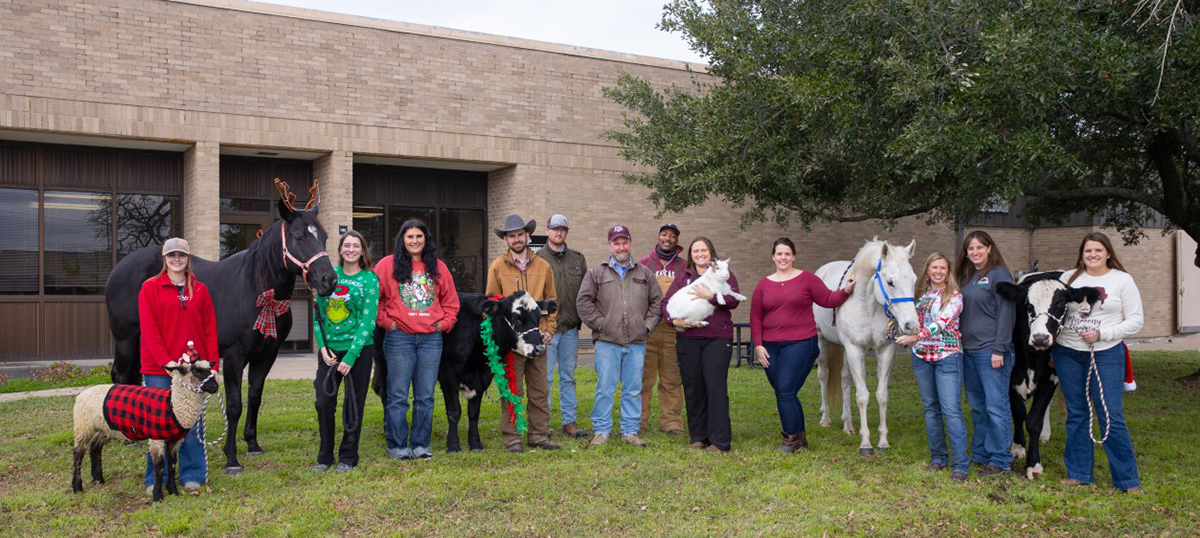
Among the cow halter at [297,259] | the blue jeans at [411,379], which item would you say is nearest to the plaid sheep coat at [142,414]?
the cow halter at [297,259]

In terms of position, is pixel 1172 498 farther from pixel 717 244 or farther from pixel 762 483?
pixel 717 244

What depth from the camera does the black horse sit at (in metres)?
6.69

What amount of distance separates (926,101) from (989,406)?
9.90 ft

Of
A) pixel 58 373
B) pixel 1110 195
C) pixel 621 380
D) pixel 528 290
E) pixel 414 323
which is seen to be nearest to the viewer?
pixel 414 323

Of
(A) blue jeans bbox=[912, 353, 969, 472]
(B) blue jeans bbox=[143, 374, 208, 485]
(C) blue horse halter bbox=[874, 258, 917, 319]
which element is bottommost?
(B) blue jeans bbox=[143, 374, 208, 485]

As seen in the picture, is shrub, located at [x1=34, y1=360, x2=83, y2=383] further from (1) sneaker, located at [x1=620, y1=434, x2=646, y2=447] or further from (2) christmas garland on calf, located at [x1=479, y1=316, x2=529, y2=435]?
(1) sneaker, located at [x1=620, y1=434, x2=646, y2=447]

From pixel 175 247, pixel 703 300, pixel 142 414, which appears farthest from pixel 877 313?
pixel 142 414

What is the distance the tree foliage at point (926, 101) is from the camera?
24.7 feet

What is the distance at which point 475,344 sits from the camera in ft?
24.5

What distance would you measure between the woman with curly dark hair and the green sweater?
289 millimetres

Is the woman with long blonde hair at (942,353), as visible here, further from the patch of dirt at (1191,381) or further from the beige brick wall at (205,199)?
the beige brick wall at (205,199)

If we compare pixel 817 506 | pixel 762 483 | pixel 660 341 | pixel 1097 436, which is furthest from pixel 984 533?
pixel 660 341

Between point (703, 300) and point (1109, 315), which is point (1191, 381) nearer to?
point (1109, 315)

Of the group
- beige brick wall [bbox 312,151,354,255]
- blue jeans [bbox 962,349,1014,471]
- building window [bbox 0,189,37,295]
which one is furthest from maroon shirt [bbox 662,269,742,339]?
building window [bbox 0,189,37,295]
